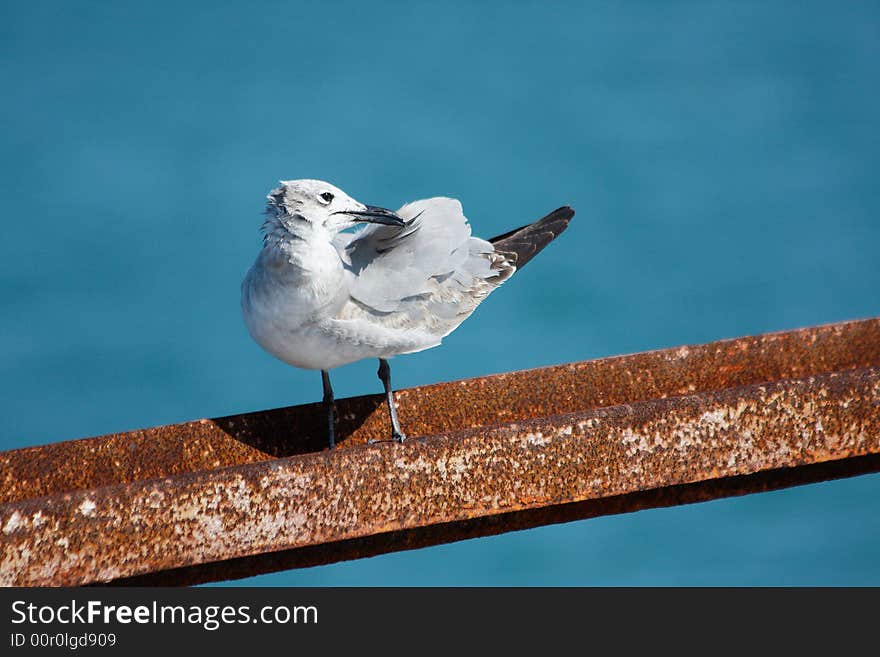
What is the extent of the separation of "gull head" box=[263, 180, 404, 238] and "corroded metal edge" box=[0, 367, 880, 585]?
2.76 ft

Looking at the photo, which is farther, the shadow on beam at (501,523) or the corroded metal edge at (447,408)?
the corroded metal edge at (447,408)

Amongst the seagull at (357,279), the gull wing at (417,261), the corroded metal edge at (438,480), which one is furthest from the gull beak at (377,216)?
the corroded metal edge at (438,480)

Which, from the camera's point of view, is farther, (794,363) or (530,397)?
(794,363)

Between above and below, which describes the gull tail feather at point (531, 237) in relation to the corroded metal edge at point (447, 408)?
above

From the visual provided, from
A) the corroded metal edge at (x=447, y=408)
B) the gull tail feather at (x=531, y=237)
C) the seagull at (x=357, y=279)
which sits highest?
the gull tail feather at (x=531, y=237)

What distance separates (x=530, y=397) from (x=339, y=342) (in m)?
0.56

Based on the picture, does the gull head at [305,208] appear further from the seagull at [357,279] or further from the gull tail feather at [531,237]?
the gull tail feather at [531,237]

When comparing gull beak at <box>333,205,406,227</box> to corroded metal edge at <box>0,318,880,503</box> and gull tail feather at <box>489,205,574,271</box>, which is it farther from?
gull tail feather at <box>489,205,574,271</box>

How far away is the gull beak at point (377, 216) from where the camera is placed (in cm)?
293

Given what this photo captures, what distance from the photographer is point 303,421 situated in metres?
3.01

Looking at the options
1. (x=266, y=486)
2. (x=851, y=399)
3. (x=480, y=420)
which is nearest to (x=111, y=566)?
(x=266, y=486)

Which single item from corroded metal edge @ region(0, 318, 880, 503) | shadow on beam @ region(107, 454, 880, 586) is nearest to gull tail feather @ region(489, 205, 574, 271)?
corroded metal edge @ region(0, 318, 880, 503)
